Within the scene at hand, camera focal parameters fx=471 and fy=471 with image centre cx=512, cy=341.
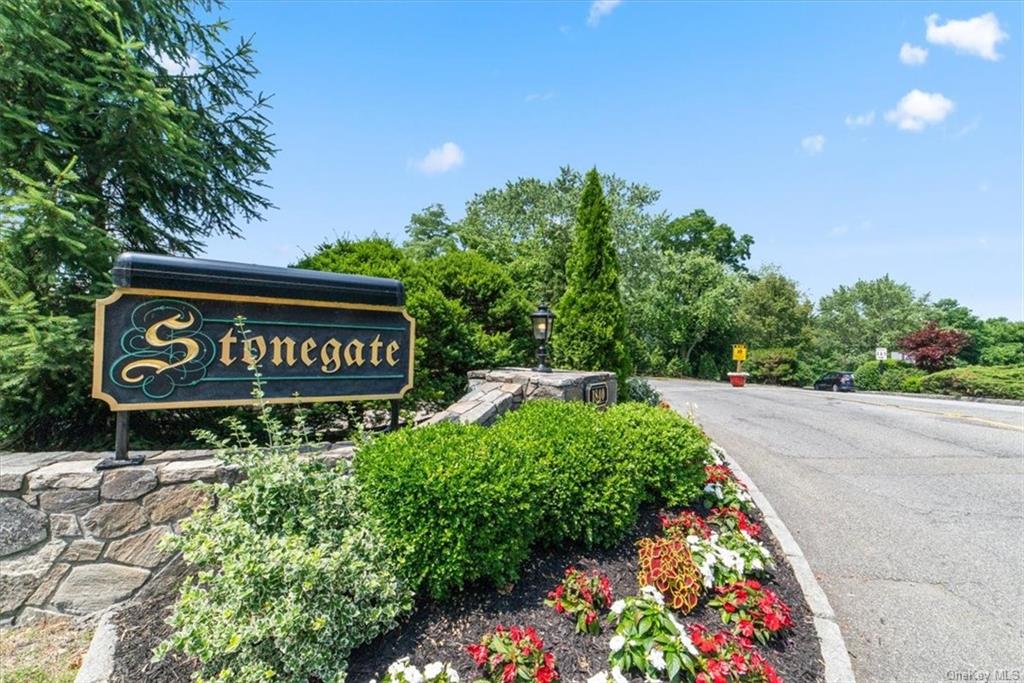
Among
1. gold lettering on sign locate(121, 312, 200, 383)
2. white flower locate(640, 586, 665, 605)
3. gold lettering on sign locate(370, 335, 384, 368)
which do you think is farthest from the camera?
gold lettering on sign locate(370, 335, 384, 368)

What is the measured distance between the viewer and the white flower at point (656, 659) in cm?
212

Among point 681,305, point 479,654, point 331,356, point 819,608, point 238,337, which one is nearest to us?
point 479,654

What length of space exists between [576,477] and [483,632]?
37.9 inches

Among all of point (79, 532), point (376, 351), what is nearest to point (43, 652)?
point (79, 532)

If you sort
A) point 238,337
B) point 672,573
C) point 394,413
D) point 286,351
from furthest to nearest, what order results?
1. point 394,413
2. point 286,351
3. point 238,337
4. point 672,573

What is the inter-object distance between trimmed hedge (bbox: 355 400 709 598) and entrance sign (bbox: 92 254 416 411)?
0.74 metres

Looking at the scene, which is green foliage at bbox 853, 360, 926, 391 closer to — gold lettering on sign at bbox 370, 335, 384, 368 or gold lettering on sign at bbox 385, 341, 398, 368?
gold lettering on sign at bbox 385, 341, 398, 368

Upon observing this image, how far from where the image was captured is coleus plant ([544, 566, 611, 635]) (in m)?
2.42

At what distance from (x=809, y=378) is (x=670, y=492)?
2839 centimetres

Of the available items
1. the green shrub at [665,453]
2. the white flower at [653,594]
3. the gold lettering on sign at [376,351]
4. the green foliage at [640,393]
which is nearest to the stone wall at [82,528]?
the gold lettering on sign at [376,351]

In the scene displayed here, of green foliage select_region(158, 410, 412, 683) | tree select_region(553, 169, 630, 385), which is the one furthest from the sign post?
tree select_region(553, 169, 630, 385)

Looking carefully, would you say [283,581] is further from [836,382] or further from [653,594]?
[836,382]

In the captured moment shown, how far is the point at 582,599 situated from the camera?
99.2 inches

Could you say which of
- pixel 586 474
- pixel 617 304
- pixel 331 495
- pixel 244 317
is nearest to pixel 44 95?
pixel 244 317
